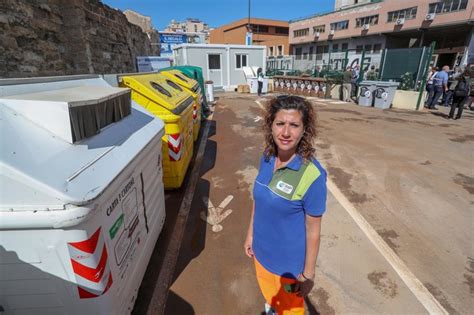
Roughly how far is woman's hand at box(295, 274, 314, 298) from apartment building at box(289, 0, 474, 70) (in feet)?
92.6

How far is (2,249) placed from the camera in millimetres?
1275

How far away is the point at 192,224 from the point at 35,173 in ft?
8.11

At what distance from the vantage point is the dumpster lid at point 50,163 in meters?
1.21

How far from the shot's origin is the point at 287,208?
4.92 feet

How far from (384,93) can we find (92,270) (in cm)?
1374

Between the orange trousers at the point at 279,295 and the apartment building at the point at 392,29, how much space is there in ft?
92.3

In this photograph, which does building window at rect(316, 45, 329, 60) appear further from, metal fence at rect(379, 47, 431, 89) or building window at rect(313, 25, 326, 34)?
metal fence at rect(379, 47, 431, 89)

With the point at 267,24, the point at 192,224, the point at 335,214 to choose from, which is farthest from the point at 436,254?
the point at 267,24

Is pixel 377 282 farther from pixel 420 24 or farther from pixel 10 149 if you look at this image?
pixel 420 24

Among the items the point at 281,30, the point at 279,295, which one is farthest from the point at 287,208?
the point at 281,30

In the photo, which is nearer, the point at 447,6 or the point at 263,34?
the point at 447,6

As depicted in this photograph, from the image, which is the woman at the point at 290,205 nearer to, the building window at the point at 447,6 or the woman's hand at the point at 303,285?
the woman's hand at the point at 303,285

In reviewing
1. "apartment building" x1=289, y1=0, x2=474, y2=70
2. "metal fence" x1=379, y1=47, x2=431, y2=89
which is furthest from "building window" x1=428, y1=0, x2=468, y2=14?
"metal fence" x1=379, y1=47, x2=431, y2=89

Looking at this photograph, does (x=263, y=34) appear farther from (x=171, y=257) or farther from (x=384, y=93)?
(x=171, y=257)
